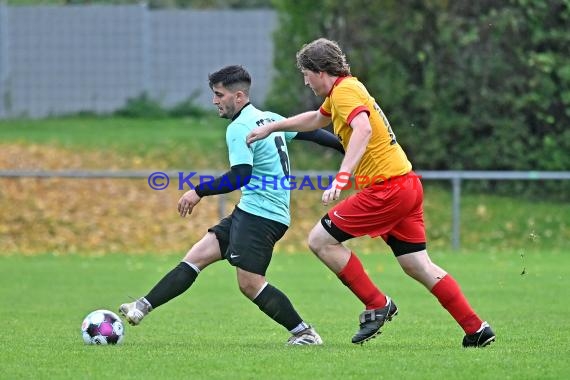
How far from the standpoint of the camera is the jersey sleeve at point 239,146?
8250 mm

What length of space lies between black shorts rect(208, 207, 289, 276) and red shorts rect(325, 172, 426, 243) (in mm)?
484

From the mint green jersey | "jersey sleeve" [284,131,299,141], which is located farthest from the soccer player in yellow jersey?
"jersey sleeve" [284,131,299,141]

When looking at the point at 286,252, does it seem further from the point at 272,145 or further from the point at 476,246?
the point at 272,145

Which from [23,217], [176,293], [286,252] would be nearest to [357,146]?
[176,293]

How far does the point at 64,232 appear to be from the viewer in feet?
63.3

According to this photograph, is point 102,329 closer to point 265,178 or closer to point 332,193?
point 265,178

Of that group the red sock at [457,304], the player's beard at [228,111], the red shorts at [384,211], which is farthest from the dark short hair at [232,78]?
the red sock at [457,304]

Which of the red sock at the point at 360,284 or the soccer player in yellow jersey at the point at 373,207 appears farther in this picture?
the red sock at the point at 360,284

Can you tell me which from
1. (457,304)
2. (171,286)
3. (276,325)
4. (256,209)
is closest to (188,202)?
(256,209)

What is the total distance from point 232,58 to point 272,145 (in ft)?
67.5

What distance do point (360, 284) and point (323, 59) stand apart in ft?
5.05

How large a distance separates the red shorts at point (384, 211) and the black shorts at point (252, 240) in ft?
1.59

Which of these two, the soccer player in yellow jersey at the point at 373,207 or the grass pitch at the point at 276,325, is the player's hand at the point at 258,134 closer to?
the soccer player in yellow jersey at the point at 373,207

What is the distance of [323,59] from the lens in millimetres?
8180
